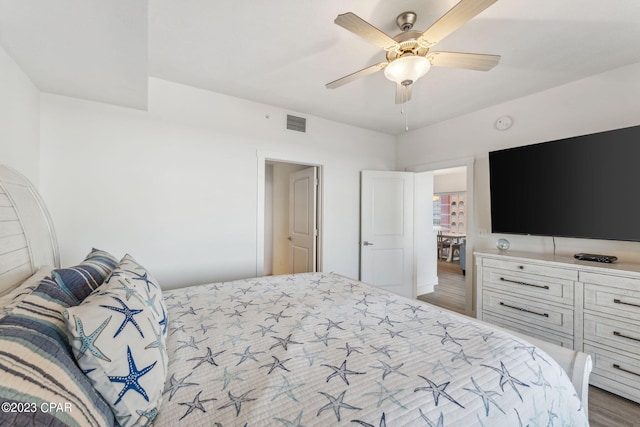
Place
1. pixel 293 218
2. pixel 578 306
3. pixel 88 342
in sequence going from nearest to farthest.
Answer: pixel 88 342, pixel 578 306, pixel 293 218

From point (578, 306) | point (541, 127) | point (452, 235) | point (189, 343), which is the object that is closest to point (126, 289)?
point (189, 343)

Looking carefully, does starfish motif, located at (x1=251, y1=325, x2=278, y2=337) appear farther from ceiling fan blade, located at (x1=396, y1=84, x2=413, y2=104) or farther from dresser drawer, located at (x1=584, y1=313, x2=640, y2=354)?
dresser drawer, located at (x1=584, y1=313, x2=640, y2=354)

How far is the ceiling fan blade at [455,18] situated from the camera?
120 cm

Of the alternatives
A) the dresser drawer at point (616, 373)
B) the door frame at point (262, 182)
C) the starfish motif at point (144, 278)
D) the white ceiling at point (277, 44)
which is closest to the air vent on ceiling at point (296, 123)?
the door frame at point (262, 182)

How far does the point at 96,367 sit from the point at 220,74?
244 centimetres

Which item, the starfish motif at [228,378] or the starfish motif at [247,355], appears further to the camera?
the starfish motif at [247,355]

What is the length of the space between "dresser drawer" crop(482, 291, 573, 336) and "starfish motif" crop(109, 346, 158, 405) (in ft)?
9.60

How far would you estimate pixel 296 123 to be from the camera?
3268 mm

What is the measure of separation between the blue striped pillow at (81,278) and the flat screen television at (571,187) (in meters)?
3.40

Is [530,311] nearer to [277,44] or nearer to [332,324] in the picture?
[332,324]

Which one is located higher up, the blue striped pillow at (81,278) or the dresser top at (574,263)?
the blue striped pillow at (81,278)

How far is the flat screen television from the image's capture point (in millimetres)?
2064

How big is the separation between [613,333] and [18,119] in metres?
4.45

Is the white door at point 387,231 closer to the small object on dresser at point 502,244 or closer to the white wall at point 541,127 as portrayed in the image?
the white wall at point 541,127
